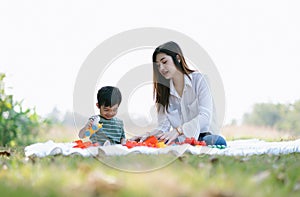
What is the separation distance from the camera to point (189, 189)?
1.48 metres

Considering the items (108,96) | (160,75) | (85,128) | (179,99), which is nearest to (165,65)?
(160,75)

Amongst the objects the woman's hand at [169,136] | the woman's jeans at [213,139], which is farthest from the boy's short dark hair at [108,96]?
the woman's jeans at [213,139]

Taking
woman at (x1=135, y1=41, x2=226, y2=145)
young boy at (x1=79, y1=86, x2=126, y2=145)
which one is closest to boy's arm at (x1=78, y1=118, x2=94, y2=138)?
young boy at (x1=79, y1=86, x2=126, y2=145)

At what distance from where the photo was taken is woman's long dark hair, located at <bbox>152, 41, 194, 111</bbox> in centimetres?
372

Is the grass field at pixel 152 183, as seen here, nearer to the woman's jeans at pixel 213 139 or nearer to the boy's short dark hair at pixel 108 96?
the woman's jeans at pixel 213 139

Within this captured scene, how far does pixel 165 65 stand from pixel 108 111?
617 mm

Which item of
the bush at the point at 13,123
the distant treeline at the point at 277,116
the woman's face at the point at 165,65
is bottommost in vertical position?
the distant treeline at the point at 277,116

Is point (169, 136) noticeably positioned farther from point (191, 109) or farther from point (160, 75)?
point (160, 75)

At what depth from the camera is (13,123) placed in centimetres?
564

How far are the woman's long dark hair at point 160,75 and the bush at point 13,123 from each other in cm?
235

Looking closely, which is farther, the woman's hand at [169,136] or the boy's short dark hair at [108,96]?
the boy's short dark hair at [108,96]

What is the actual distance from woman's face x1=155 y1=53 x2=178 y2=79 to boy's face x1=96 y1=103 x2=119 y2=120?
19.7 inches

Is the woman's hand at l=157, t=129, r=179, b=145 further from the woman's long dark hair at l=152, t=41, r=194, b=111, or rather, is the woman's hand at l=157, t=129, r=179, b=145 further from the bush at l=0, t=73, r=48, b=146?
the bush at l=0, t=73, r=48, b=146

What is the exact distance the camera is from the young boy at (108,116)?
12.4ft
